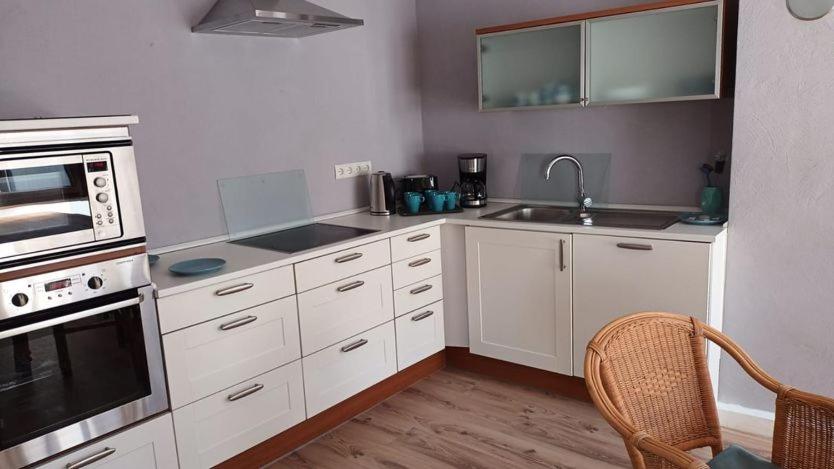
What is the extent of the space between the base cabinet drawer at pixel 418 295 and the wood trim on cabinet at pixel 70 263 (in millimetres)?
1330

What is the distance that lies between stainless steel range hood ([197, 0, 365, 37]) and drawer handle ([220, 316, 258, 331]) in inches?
44.8

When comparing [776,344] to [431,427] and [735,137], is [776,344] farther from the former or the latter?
[431,427]

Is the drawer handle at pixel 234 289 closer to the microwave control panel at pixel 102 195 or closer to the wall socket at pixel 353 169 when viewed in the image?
the microwave control panel at pixel 102 195

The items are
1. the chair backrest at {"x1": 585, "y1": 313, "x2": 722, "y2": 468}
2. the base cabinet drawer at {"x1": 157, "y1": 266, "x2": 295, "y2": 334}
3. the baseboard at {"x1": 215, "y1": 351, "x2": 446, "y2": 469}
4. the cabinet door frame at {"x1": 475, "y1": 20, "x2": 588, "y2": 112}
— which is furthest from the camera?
the cabinet door frame at {"x1": 475, "y1": 20, "x2": 588, "y2": 112}

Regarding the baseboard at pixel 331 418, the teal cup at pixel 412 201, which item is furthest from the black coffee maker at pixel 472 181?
the baseboard at pixel 331 418

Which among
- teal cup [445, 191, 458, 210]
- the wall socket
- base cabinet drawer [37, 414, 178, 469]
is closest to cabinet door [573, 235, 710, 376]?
teal cup [445, 191, 458, 210]

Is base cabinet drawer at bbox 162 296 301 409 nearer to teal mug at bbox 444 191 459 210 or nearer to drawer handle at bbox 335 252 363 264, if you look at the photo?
drawer handle at bbox 335 252 363 264

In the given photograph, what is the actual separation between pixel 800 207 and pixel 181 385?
94.4 inches

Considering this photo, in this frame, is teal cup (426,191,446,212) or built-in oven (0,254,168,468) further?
teal cup (426,191,446,212)

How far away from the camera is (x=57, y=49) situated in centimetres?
231

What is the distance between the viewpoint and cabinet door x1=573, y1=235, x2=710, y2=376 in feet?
8.51

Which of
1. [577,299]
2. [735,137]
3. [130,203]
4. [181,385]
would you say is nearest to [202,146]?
[130,203]

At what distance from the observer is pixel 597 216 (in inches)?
124

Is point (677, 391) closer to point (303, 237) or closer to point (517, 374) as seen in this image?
point (517, 374)
